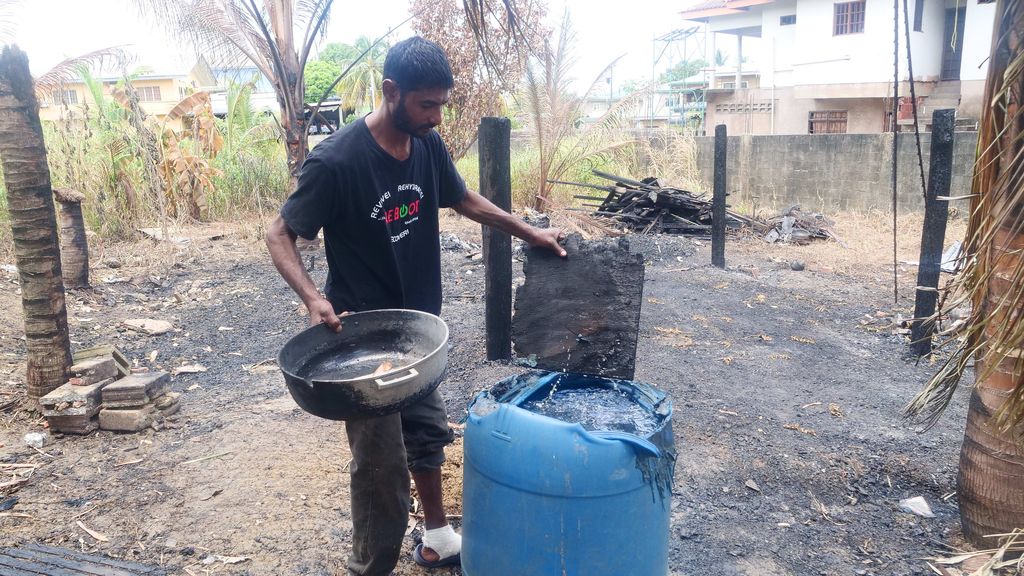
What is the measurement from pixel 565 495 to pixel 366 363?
82 cm

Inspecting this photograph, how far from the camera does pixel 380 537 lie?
2.48m

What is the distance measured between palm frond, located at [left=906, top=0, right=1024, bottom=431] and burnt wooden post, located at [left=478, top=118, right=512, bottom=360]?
2.51 m

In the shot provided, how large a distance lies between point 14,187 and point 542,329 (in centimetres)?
355

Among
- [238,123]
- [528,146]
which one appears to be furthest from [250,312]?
[238,123]

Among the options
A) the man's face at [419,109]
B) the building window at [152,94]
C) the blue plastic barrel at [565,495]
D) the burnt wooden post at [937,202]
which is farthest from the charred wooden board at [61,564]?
the building window at [152,94]

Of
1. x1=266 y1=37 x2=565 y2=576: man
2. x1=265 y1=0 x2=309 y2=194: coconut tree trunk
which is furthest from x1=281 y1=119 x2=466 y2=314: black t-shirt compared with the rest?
x1=265 y1=0 x2=309 y2=194: coconut tree trunk

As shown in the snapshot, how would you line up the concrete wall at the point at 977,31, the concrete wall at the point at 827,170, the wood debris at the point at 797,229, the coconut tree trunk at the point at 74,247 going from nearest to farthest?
the coconut tree trunk at the point at 74,247 → the wood debris at the point at 797,229 → the concrete wall at the point at 827,170 → the concrete wall at the point at 977,31

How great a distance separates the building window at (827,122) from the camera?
19688 millimetres

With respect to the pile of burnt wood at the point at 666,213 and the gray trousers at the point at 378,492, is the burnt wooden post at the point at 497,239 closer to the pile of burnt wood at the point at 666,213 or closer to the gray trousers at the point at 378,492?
the gray trousers at the point at 378,492

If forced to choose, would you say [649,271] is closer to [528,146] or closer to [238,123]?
[528,146]

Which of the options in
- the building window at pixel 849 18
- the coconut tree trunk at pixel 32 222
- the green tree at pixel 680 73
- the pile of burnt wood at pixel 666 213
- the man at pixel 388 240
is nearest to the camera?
the man at pixel 388 240

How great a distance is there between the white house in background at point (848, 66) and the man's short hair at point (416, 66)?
56.4 feet

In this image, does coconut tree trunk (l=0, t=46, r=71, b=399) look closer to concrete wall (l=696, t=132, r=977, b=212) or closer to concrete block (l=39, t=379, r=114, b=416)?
concrete block (l=39, t=379, r=114, b=416)

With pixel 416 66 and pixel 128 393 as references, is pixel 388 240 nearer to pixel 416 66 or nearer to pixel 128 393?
pixel 416 66
